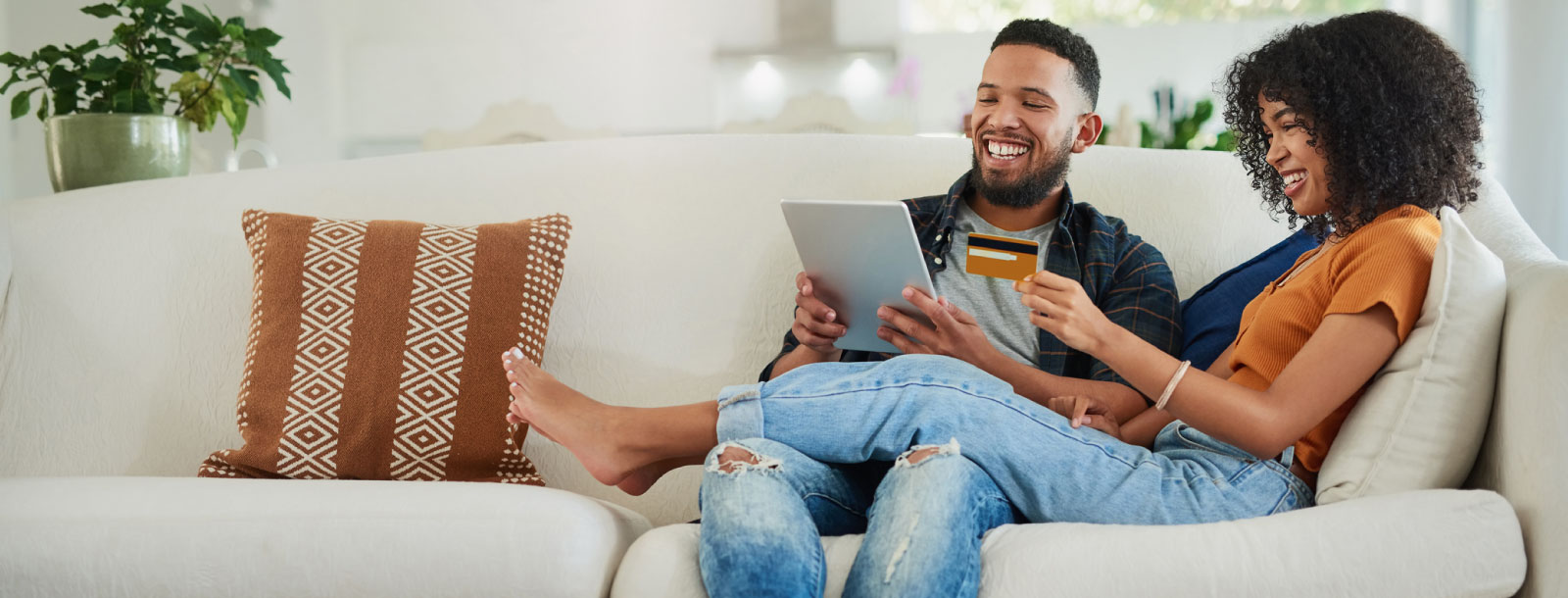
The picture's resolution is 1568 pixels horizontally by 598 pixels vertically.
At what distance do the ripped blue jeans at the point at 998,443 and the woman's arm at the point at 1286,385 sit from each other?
0.06 metres

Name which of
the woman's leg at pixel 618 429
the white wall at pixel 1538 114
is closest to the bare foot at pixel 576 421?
the woman's leg at pixel 618 429

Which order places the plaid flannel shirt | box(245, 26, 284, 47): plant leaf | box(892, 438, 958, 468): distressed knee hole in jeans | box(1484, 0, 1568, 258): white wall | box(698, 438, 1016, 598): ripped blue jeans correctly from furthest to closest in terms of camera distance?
1. box(1484, 0, 1568, 258): white wall
2. box(245, 26, 284, 47): plant leaf
3. the plaid flannel shirt
4. box(892, 438, 958, 468): distressed knee hole in jeans
5. box(698, 438, 1016, 598): ripped blue jeans

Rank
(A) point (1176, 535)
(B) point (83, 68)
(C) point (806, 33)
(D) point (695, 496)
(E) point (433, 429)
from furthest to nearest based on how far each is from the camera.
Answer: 1. (C) point (806, 33)
2. (B) point (83, 68)
3. (D) point (695, 496)
4. (E) point (433, 429)
5. (A) point (1176, 535)

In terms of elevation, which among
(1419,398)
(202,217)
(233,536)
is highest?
(202,217)

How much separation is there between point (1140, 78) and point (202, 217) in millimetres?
3092

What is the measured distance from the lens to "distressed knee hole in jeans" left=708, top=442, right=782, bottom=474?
1056 mm

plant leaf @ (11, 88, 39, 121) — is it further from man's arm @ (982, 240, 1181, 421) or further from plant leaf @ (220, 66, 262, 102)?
man's arm @ (982, 240, 1181, 421)

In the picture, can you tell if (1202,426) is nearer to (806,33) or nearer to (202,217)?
(202,217)

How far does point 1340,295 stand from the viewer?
1075mm

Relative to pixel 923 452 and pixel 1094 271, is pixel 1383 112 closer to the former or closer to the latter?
pixel 1094 271

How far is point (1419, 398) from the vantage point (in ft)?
3.42

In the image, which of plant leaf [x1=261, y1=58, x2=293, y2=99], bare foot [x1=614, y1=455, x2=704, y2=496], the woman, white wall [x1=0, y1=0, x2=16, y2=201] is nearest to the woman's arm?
the woman

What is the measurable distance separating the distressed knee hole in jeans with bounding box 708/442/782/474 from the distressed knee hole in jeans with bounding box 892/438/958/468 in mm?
118

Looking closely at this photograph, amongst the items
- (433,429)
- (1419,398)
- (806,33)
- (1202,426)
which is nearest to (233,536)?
(433,429)
